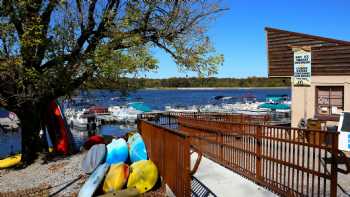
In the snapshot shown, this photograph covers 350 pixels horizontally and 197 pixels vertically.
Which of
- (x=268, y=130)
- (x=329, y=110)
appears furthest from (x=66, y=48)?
(x=329, y=110)

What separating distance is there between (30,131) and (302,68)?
10.9 metres

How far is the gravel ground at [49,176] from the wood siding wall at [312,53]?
911 centimetres

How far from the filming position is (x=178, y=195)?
6.93 m

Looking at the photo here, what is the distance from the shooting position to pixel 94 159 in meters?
11.0

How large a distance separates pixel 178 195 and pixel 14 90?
936 centimetres

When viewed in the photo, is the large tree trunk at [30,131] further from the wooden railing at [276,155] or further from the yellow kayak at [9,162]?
the wooden railing at [276,155]

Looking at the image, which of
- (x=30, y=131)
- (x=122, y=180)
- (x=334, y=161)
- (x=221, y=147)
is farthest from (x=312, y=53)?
(x=30, y=131)

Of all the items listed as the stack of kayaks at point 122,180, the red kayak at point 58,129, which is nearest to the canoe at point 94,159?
the stack of kayaks at point 122,180

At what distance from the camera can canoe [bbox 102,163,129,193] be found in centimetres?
892

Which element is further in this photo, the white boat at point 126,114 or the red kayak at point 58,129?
the white boat at point 126,114

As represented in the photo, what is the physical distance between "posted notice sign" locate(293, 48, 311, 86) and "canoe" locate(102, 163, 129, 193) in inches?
346

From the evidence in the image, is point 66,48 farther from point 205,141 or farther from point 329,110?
point 329,110

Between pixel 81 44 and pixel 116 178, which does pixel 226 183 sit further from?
pixel 81 44

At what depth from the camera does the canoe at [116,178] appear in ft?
29.3
